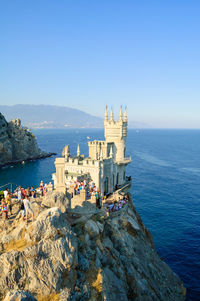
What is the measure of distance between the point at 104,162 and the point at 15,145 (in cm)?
8034

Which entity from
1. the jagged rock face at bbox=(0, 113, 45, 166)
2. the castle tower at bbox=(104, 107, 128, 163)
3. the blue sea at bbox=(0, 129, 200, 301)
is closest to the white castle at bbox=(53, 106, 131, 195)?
the castle tower at bbox=(104, 107, 128, 163)

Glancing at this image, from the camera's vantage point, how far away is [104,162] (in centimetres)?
3525

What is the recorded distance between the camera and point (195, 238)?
41812 mm

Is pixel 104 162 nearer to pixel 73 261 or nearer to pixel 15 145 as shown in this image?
pixel 73 261

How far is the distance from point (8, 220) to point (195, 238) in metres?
35.8

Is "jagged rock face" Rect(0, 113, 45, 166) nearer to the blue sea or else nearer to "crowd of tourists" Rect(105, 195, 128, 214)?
the blue sea

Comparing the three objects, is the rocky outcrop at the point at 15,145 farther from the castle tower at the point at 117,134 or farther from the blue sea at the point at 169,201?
the castle tower at the point at 117,134

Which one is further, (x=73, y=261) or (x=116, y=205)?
(x=116, y=205)

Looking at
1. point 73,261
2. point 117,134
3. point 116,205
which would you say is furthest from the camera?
point 117,134

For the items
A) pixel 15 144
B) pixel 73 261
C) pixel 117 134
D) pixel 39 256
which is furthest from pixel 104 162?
pixel 15 144

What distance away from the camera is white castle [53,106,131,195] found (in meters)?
33.2

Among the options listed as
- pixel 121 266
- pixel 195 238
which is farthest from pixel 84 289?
pixel 195 238

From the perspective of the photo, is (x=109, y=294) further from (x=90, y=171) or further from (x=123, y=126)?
(x=123, y=126)

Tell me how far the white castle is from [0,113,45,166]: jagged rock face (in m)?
64.4
